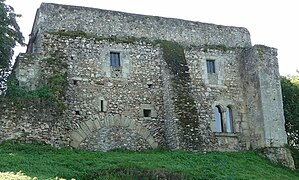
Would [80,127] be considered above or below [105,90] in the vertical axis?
below

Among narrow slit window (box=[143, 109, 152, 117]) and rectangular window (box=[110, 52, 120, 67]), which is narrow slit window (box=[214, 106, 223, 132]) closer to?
narrow slit window (box=[143, 109, 152, 117])

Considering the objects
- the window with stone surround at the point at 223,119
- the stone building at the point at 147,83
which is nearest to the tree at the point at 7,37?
the stone building at the point at 147,83

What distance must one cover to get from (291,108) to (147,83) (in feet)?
32.6

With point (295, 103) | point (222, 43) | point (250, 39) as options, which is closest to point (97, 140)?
point (222, 43)

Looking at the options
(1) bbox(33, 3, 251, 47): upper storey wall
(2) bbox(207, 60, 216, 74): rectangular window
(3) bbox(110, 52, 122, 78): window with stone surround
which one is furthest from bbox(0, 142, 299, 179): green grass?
(1) bbox(33, 3, 251, 47): upper storey wall

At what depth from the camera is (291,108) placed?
29875 mm

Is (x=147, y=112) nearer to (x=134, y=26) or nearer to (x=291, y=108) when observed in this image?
(x=134, y=26)

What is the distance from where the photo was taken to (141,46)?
2547 cm

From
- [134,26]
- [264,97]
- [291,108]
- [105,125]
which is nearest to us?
[105,125]

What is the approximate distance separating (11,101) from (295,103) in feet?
56.9

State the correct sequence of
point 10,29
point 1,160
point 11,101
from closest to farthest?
point 1,160
point 11,101
point 10,29

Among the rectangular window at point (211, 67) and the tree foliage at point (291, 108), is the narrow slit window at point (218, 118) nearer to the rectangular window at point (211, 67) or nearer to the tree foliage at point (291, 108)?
the rectangular window at point (211, 67)

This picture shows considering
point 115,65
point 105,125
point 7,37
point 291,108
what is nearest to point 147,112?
point 105,125

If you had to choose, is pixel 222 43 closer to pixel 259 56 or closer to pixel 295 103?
pixel 259 56
